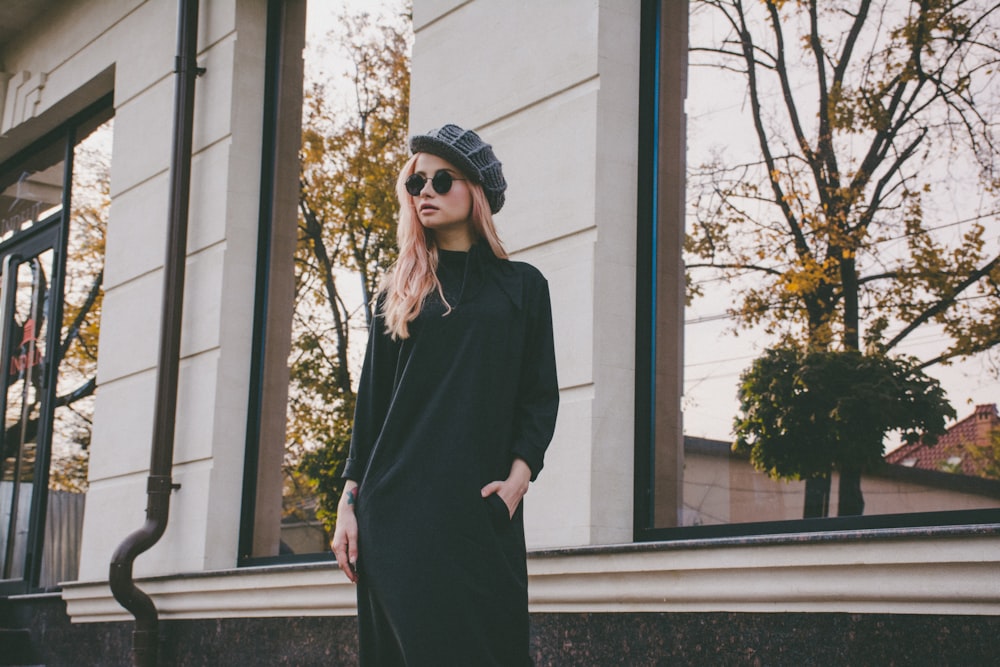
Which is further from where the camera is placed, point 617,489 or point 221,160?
point 221,160

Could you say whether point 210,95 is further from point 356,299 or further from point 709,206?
point 709,206

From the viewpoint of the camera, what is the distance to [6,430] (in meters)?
7.99

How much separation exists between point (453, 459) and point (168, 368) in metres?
3.65

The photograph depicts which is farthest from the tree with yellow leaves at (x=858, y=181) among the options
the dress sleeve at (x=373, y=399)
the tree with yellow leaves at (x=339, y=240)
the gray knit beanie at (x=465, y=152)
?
the tree with yellow leaves at (x=339, y=240)

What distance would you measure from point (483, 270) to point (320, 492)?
308 centimetres

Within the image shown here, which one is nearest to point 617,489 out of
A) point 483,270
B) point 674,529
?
point 674,529

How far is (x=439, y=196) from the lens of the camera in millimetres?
2652

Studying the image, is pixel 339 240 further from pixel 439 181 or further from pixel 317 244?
pixel 439 181

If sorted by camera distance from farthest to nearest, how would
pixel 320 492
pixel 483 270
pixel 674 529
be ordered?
1. pixel 320 492
2. pixel 674 529
3. pixel 483 270

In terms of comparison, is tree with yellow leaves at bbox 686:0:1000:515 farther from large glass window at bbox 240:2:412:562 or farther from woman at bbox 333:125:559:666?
large glass window at bbox 240:2:412:562

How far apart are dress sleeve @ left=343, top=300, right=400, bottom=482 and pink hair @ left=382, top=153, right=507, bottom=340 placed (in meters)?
0.05

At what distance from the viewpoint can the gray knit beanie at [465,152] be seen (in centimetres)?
264

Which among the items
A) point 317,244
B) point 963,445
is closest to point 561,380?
point 963,445

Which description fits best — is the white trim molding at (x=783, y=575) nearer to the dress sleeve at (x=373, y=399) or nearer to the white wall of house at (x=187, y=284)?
the dress sleeve at (x=373, y=399)
